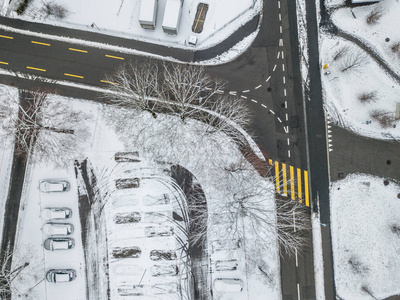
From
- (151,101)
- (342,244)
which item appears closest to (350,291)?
(342,244)

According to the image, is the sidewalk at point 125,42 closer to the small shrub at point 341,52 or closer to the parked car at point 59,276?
the small shrub at point 341,52

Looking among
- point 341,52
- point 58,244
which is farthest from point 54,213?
point 341,52

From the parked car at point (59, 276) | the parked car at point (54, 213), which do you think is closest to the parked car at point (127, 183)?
the parked car at point (54, 213)

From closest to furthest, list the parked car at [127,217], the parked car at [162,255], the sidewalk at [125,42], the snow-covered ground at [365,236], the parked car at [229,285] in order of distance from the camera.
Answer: the parked car at [229,285] → the snow-covered ground at [365,236] → the parked car at [162,255] → the parked car at [127,217] → the sidewalk at [125,42]

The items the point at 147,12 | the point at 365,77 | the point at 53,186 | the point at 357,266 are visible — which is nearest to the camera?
the point at 147,12

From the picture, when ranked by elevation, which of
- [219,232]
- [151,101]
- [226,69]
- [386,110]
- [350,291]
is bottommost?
[350,291]

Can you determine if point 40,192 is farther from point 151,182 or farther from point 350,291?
point 350,291

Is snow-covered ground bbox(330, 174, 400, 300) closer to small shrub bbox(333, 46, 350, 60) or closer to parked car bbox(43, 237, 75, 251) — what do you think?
small shrub bbox(333, 46, 350, 60)

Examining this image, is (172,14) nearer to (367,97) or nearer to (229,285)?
(367,97)
